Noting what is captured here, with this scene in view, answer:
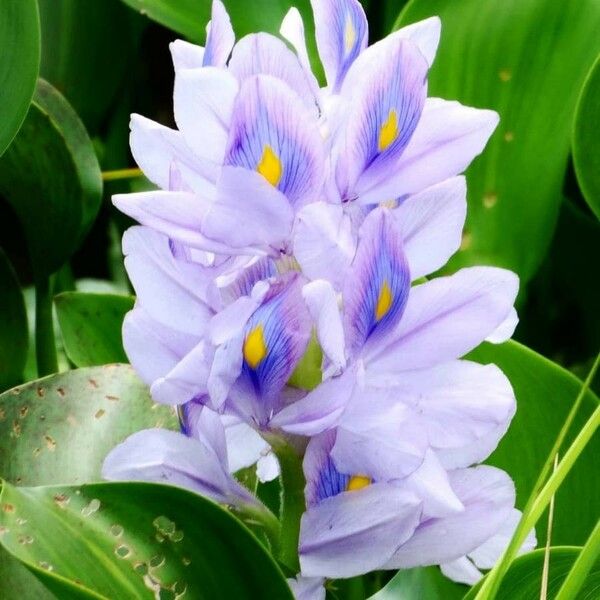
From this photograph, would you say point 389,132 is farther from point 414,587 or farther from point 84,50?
point 84,50

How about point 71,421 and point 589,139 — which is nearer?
point 71,421

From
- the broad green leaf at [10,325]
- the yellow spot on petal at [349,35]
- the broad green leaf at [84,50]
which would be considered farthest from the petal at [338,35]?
→ the broad green leaf at [84,50]

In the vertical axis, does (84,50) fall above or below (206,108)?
below

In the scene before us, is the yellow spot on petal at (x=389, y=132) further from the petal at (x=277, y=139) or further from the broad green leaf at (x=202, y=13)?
the broad green leaf at (x=202, y=13)

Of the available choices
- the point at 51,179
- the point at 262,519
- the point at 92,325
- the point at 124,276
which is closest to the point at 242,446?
the point at 262,519

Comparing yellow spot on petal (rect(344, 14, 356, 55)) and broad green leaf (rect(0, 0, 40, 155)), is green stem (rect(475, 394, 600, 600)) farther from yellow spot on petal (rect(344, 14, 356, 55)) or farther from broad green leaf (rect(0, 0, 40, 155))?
broad green leaf (rect(0, 0, 40, 155))

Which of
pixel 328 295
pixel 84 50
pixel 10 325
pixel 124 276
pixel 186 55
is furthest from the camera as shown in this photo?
pixel 124 276

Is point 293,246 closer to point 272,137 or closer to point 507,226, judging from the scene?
point 272,137
